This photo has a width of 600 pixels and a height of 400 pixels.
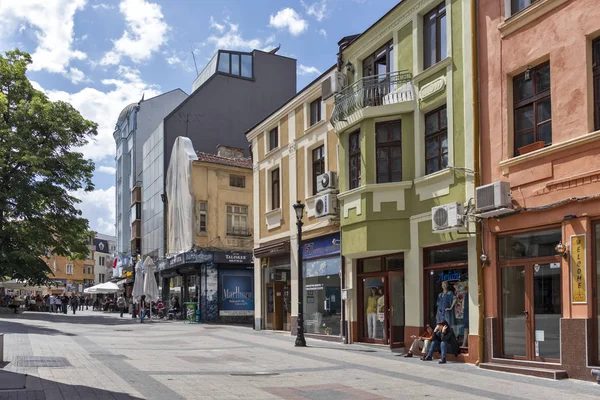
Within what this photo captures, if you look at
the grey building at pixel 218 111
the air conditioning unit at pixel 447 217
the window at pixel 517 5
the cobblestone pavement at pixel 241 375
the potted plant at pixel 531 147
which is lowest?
the cobblestone pavement at pixel 241 375

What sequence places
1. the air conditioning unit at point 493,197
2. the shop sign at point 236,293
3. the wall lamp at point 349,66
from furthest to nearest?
1. the shop sign at point 236,293
2. the wall lamp at point 349,66
3. the air conditioning unit at point 493,197

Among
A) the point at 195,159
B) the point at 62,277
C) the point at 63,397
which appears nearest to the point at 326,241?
the point at 63,397

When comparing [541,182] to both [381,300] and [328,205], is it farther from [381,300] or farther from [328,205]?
[328,205]

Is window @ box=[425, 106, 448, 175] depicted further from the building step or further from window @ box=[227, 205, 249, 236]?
window @ box=[227, 205, 249, 236]

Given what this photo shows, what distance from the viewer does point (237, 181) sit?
38188 mm

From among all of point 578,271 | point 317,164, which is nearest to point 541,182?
point 578,271

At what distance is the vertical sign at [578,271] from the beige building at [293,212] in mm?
9161

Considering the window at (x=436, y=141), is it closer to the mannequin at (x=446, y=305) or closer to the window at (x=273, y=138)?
the mannequin at (x=446, y=305)

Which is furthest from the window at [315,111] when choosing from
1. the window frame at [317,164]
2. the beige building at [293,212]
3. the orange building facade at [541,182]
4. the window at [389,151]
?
the orange building facade at [541,182]

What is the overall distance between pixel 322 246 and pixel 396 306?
4.49 metres

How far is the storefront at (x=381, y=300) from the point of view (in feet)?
59.1

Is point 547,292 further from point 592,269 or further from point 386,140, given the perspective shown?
point 386,140

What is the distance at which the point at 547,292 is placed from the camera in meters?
12.9

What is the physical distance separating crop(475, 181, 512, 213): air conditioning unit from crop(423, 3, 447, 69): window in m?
4.16
